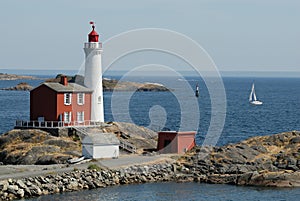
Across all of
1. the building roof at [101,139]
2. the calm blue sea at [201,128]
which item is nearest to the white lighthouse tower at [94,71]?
the building roof at [101,139]

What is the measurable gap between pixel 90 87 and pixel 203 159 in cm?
1167

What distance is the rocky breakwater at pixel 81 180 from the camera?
36781 mm

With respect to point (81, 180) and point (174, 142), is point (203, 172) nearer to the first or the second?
point (174, 142)

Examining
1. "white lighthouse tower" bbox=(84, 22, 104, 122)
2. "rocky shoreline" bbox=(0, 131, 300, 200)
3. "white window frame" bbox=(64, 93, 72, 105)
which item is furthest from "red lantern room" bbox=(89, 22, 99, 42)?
"rocky shoreline" bbox=(0, 131, 300, 200)

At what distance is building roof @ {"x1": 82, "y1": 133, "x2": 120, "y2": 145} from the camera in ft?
150

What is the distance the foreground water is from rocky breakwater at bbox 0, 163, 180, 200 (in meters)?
0.63

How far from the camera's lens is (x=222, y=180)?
43.0 m

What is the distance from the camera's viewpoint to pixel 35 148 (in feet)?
153

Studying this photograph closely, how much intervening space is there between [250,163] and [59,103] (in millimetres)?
14269

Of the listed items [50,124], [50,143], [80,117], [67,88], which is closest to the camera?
[50,143]

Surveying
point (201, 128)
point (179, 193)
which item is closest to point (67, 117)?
point (179, 193)

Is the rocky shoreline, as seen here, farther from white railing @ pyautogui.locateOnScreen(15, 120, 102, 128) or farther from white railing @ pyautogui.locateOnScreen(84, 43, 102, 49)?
white railing @ pyautogui.locateOnScreen(84, 43, 102, 49)

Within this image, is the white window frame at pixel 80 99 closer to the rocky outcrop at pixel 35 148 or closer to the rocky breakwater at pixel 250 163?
the rocky outcrop at pixel 35 148

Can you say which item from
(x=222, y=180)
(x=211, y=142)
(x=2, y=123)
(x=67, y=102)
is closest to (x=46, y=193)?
(x=222, y=180)
